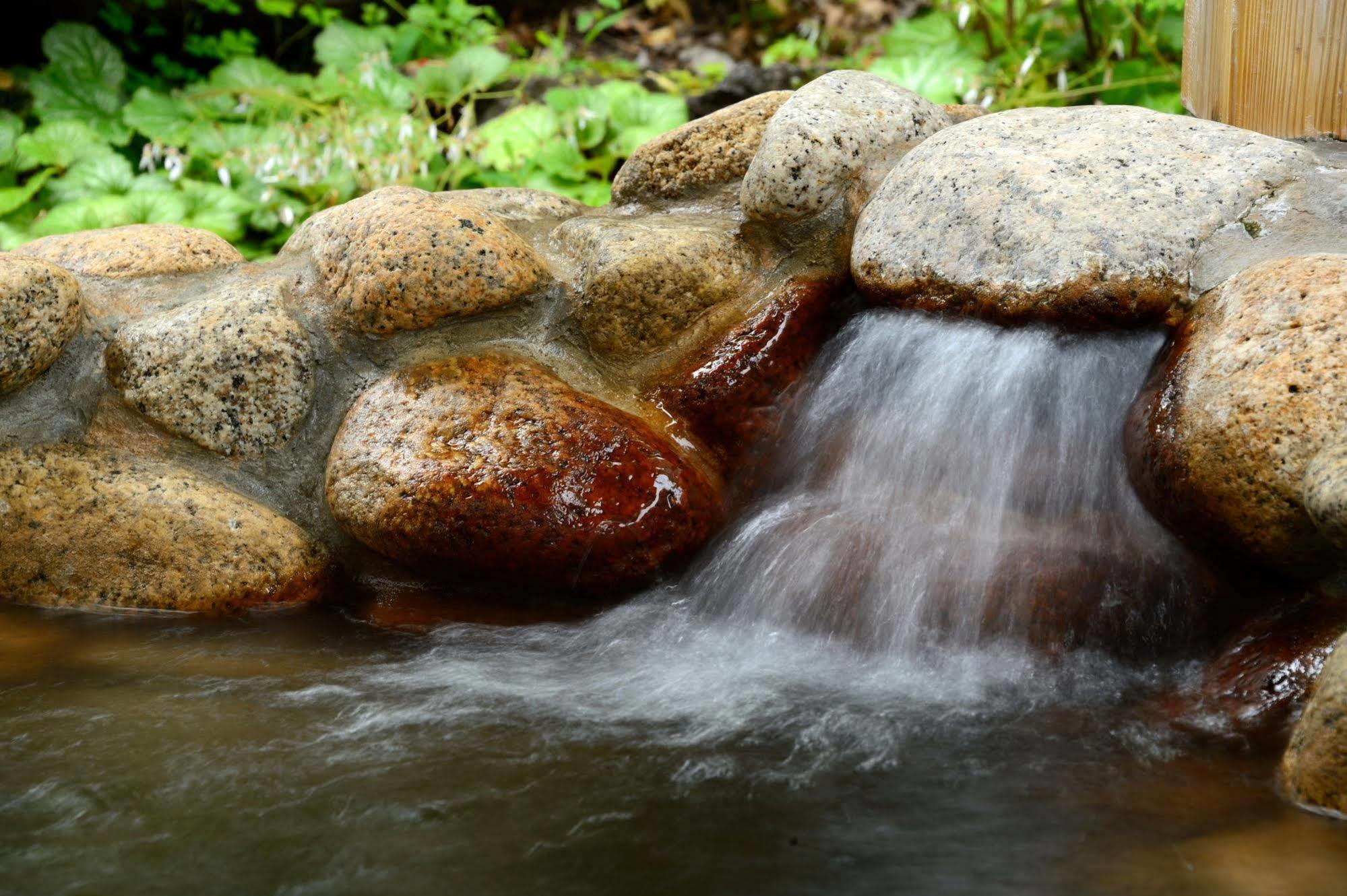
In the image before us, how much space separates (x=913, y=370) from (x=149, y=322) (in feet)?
7.53

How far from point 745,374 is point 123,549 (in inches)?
74.3

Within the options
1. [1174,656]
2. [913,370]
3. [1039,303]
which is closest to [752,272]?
[913,370]

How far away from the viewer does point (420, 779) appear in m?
2.36

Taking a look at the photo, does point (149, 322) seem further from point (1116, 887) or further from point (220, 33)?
point (220, 33)

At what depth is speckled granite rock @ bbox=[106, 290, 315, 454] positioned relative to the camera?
359 centimetres

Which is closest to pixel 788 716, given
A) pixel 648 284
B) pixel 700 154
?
pixel 648 284

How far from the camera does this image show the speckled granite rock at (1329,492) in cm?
235

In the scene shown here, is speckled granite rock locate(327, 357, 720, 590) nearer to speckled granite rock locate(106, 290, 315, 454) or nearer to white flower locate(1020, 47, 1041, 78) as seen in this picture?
speckled granite rock locate(106, 290, 315, 454)

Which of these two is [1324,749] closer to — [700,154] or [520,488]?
[520,488]

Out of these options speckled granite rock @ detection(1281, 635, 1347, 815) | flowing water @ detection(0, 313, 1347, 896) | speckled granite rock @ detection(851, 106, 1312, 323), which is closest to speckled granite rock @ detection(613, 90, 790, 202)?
speckled granite rock @ detection(851, 106, 1312, 323)

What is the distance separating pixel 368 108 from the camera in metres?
6.12

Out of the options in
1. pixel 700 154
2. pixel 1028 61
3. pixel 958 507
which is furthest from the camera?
pixel 1028 61

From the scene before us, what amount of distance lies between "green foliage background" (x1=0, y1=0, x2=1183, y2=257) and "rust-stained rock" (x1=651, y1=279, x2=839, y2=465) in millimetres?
2184

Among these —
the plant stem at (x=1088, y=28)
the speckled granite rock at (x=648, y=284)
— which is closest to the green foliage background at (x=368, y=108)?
the plant stem at (x=1088, y=28)
